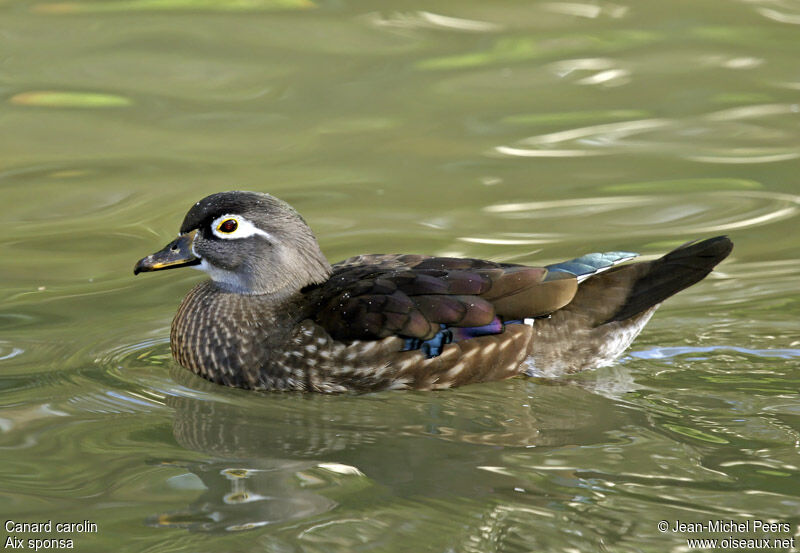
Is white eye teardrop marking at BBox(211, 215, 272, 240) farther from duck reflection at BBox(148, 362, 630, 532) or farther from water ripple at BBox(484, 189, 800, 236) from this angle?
water ripple at BBox(484, 189, 800, 236)

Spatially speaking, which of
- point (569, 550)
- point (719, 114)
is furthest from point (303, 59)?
point (569, 550)

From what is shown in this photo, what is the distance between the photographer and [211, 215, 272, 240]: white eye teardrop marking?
23.3 feet

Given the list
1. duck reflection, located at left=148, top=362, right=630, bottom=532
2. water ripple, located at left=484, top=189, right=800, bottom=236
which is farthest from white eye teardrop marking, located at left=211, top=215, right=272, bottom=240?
water ripple, located at left=484, top=189, right=800, bottom=236

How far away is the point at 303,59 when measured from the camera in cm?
1263

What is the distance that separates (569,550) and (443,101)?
7.44 meters

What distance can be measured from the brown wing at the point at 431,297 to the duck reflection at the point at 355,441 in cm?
41

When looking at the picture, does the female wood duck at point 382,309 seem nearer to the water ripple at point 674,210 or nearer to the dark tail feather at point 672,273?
the dark tail feather at point 672,273

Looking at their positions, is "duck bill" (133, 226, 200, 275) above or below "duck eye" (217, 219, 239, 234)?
below

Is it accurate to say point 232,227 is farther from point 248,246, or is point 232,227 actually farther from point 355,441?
point 355,441

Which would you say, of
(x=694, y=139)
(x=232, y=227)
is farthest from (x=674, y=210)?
(x=232, y=227)

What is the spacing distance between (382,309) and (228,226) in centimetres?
108

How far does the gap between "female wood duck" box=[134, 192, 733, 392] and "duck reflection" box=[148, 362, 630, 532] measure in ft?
0.47

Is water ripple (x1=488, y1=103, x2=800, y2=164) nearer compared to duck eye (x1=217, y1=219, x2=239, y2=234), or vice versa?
duck eye (x1=217, y1=219, x2=239, y2=234)

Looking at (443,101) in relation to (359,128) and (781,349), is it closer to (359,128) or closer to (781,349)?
(359,128)
